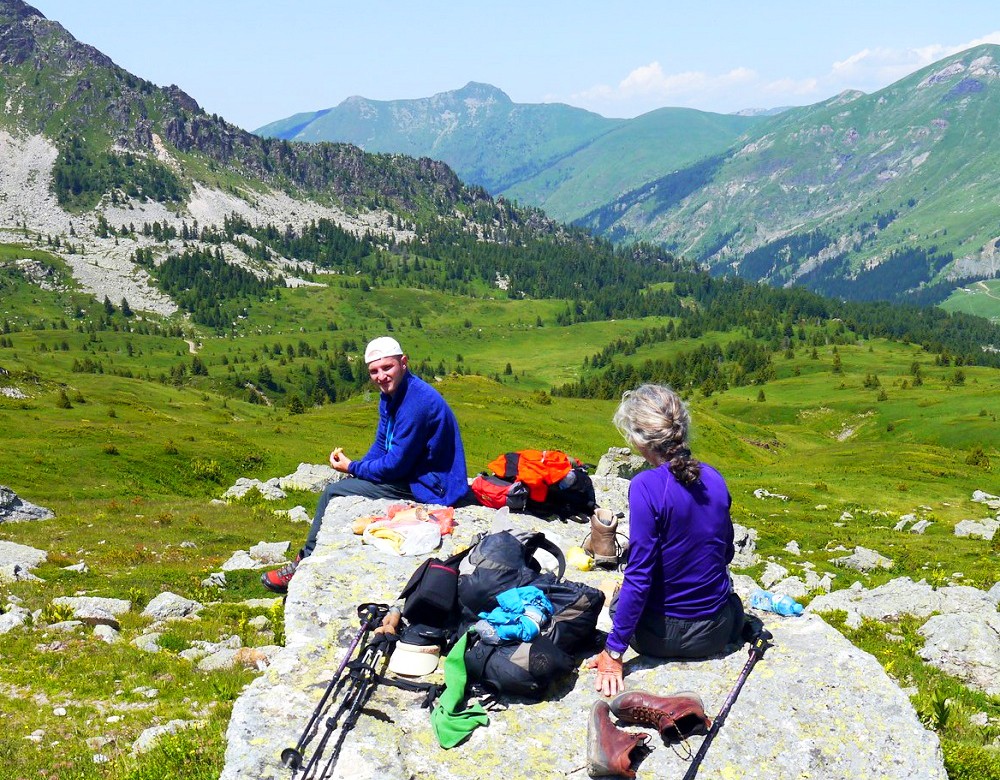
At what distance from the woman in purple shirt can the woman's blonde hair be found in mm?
13

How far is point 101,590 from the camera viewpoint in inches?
738

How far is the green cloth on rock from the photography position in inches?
334

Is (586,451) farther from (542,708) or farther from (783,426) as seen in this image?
(783,426)

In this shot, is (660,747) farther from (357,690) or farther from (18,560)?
(18,560)

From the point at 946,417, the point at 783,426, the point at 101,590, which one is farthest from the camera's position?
the point at 783,426

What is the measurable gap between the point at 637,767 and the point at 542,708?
59.4 inches

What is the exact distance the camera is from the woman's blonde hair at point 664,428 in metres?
8.66

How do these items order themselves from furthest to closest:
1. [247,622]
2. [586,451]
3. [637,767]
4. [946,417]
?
[946,417], [586,451], [247,622], [637,767]

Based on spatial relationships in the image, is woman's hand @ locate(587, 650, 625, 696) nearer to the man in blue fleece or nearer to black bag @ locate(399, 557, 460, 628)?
black bag @ locate(399, 557, 460, 628)

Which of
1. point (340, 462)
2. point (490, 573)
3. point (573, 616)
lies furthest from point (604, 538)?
point (340, 462)

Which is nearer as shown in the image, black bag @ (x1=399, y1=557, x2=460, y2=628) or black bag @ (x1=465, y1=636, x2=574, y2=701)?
black bag @ (x1=465, y1=636, x2=574, y2=701)

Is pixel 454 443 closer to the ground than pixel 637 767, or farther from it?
farther from it

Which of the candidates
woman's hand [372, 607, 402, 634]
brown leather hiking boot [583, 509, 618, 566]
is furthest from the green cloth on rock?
brown leather hiking boot [583, 509, 618, 566]

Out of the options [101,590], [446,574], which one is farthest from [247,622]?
[446,574]
